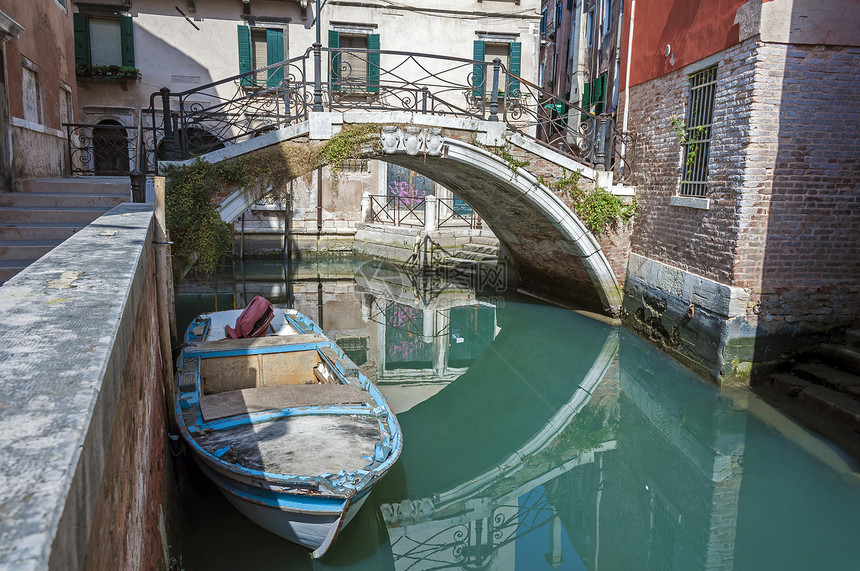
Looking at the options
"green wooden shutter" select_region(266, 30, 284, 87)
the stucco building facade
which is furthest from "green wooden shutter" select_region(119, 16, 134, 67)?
the stucco building facade

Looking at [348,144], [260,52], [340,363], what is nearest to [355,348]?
[348,144]

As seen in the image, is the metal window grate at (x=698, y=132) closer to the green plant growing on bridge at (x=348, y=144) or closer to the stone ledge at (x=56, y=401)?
the green plant growing on bridge at (x=348, y=144)

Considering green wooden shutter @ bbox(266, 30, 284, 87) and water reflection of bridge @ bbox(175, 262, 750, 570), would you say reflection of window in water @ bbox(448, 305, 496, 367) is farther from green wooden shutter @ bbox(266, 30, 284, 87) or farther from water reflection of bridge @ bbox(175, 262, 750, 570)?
green wooden shutter @ bbox(266, 30, 284, 87)

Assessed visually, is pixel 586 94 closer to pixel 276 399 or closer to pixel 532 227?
pixel 532 227

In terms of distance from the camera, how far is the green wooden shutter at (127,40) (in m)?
13.2

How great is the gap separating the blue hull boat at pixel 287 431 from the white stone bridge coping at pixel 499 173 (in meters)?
2.78

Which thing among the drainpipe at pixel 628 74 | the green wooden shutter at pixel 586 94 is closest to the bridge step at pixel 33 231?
the drainpipe at pixel 628 74

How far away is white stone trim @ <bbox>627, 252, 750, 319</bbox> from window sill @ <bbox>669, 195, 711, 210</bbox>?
0.75m

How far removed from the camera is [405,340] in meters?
9.66

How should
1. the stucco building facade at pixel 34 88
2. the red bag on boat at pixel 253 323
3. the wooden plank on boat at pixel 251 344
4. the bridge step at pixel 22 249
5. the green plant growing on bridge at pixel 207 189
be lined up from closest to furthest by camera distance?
the bridge step at pixel 22 249 < the wooden plank on boat at pixel 251 344 < the red bag on boat at pixel 253 323 < the stucco building facade at pixel 34 88 < the green plant growing on bridge at pixel 207 189

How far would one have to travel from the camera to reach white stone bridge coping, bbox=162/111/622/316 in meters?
7.86

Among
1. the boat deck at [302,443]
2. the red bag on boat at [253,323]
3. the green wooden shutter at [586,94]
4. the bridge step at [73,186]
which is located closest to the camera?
the boat deck at [302,443]

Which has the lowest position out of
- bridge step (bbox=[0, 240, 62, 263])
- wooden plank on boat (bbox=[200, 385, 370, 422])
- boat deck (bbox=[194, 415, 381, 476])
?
boat deck (bbox=[194, 415, 381, 476])

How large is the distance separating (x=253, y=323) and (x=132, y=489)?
3875 millimetres
